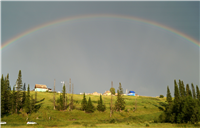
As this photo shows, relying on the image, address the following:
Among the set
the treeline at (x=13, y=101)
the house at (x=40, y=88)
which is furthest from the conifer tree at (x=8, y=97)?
the house at (x=40, y=88)

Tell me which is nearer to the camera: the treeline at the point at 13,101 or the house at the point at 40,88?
the treeline at the point at 13,101

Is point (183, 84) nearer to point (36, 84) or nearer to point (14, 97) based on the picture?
point (14, 97)

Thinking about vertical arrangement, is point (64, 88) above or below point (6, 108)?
above

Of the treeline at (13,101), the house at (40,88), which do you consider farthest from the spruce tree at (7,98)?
the house at (40,88)

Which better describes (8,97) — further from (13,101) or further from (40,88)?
(40,88)

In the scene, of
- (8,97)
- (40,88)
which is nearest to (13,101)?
(8,97)

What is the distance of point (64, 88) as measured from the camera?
103m

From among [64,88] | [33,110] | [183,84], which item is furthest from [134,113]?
[183,84]

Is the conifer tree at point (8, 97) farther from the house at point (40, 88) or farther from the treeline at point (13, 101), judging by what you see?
the house at point (40, 88)

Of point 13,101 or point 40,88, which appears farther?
point 40,88

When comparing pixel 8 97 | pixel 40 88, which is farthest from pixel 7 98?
pixel 40 88

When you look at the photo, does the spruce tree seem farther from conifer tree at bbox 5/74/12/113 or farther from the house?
the house

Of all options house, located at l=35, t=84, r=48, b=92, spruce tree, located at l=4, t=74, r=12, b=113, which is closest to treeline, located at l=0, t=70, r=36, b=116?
spruce tree, located at l=4, t=74, r=12, b=113

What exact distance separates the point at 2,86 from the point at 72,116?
42.8 metres
